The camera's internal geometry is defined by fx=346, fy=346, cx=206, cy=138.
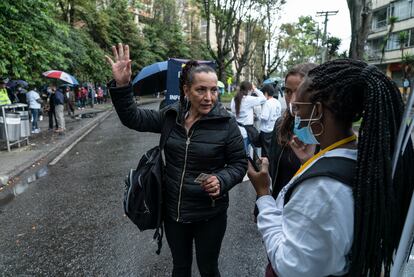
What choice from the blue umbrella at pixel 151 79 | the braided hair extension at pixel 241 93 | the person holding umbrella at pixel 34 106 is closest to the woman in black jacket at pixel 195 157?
the braided hair extension at pixel 241 93

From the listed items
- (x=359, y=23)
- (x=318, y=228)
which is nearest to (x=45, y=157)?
(x=318, y=228)

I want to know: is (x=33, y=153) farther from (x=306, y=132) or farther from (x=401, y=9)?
(x=401, y=9)

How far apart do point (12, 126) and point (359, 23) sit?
35.0ft

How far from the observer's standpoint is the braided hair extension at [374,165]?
3.76ft

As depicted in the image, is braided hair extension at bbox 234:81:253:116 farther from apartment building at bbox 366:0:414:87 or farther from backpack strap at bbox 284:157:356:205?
apartment building at bbox 366:0:414:87

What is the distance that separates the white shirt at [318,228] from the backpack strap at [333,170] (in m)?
0.01

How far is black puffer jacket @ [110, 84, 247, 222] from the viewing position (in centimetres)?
228

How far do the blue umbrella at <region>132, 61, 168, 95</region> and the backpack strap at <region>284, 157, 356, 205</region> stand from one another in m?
8.27

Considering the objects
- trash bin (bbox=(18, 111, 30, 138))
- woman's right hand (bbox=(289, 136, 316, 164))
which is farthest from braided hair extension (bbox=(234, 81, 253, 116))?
trash bin (bbox=(18, 111, 30, 138))

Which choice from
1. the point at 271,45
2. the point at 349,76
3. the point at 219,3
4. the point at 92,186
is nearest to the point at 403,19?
the point at 271,45

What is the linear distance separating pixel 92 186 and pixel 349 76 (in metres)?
5.89

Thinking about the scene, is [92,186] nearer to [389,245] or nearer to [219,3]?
[389,245]

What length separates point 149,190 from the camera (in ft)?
7.72

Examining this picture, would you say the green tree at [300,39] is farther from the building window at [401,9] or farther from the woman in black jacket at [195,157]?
the woman in black jacket at [195,157]
